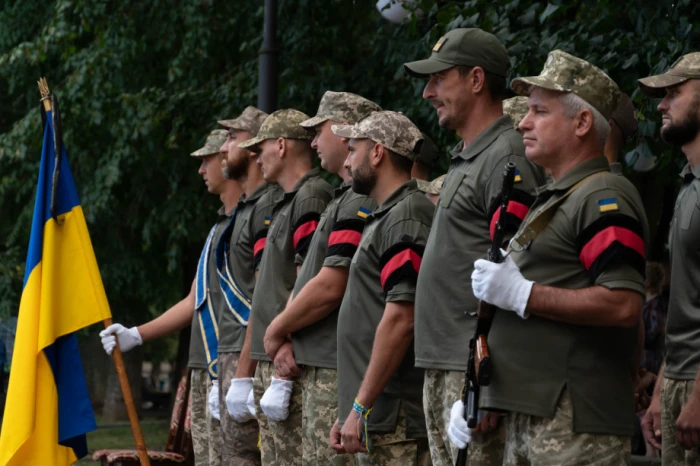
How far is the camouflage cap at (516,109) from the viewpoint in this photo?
590 cm

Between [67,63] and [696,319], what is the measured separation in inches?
411

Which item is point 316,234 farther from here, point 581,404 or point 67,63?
point 67,63

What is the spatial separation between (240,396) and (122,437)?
469 inches

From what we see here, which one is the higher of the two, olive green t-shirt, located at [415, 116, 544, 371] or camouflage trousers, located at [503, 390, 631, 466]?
olive green t-shirt, located at [415, 116, 544, 371]

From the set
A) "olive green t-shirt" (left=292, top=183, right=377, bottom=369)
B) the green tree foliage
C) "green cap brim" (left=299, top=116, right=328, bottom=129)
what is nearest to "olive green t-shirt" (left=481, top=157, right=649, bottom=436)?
"olive green t-shirt" (left=292, top=183, right=377, bottom=369)

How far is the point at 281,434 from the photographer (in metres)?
6.61

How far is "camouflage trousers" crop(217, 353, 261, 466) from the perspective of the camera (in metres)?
7.40

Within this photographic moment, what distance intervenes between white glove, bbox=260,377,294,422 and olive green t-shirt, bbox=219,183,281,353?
3.53 ft

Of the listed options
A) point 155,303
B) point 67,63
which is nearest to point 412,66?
point 67,63

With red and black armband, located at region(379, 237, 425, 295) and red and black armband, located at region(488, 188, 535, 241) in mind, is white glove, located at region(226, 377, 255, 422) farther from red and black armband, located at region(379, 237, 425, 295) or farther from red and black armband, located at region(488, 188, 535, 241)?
red and black armband, located at region(488, 188, 535, 241)

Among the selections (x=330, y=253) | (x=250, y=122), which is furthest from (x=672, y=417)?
(x=250, y=122)

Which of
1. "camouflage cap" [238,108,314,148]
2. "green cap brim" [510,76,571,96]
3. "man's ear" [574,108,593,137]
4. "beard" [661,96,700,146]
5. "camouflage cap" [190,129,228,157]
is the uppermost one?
"camouflage cap" [190,129,228,157]

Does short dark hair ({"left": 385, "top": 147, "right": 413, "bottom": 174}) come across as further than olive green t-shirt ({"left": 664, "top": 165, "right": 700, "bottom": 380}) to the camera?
Yes

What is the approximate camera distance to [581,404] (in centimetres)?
406
